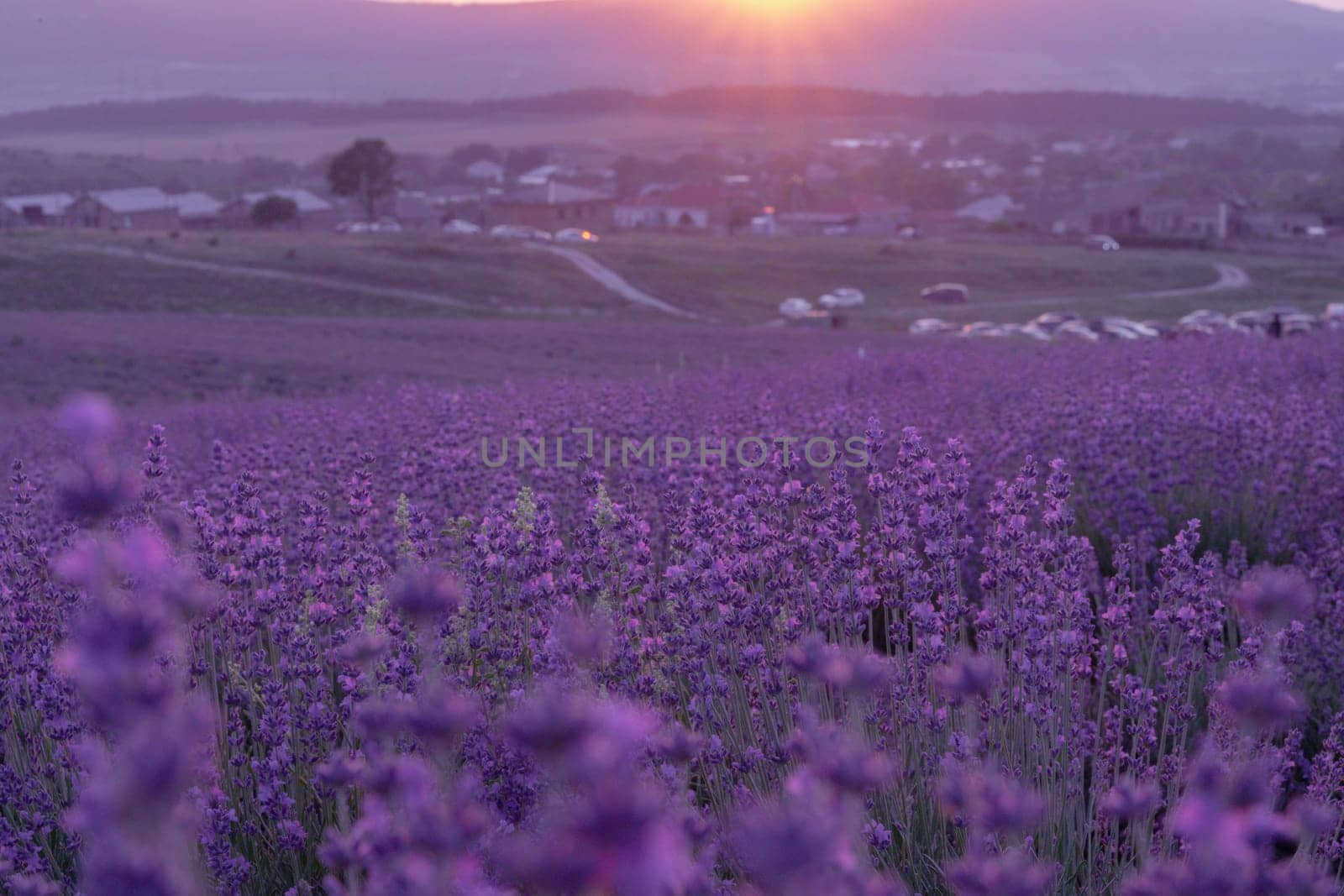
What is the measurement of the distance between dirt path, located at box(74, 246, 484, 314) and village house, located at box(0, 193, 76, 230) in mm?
26289

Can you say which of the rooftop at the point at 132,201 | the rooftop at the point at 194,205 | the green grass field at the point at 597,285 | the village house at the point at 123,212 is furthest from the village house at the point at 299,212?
the green grass field at the point at 597,285

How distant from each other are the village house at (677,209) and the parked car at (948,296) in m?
31.0

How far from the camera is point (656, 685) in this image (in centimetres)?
295

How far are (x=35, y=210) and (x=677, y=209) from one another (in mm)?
36972

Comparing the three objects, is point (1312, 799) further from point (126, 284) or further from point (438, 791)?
point (126, 284)

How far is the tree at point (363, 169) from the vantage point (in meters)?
70.0

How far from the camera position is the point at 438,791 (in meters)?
1.74

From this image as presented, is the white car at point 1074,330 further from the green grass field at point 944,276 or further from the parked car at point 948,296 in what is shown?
the parked car at point 948,296

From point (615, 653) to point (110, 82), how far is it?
176 meters

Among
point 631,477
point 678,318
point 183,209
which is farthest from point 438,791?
point 183,209

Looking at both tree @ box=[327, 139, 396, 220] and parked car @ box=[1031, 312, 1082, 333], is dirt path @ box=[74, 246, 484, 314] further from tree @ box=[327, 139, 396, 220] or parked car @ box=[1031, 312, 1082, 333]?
tree @ box=[327, 139, 396, 220]

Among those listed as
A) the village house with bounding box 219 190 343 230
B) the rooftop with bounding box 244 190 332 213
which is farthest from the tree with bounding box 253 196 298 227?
the rooftop with bounding box 244 190 332 213

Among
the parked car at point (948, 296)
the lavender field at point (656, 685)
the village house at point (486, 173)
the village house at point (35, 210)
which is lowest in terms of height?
the parked car at point (948, 296)

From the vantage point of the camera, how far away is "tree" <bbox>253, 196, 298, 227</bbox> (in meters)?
66.1
